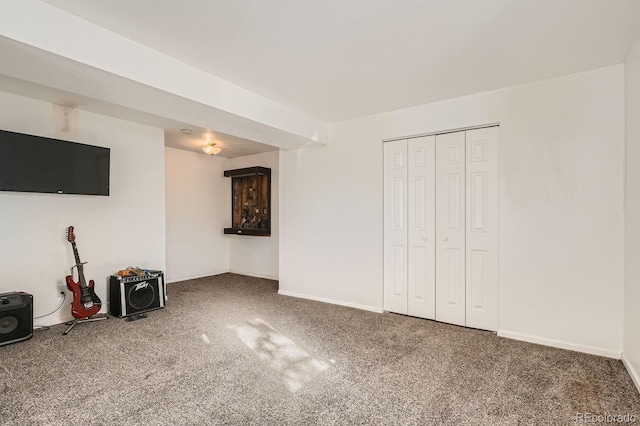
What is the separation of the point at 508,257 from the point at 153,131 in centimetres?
465

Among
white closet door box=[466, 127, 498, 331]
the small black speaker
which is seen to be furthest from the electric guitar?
white closet door box=[466, 127, 498, 331]

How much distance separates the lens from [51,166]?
3537 millimetres

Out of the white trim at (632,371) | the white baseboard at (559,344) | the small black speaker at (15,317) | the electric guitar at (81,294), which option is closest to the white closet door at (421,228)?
the white baseboard at (559,344)

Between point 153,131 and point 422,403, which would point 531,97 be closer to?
point 422,403

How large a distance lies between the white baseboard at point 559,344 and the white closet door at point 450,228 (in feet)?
1.58

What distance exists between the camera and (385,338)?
3.29 m

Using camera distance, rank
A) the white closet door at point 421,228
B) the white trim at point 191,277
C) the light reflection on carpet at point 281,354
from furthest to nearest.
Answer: the white trim at point 191,277 < the white closet door at point 421,228 < the light reflection on carpet at point 281,354

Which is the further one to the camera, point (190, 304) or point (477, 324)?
point (190, 304)

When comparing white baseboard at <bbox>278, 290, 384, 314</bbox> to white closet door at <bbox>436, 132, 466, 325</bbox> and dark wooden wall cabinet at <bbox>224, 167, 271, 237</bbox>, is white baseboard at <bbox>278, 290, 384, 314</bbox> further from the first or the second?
dark wooden wall cabinet at <bbox>224, 167, 271, 237</bbox>

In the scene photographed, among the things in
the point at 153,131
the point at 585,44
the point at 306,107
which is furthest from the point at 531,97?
the point at 153,131

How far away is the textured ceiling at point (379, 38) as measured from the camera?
2.05m

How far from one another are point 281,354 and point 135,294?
7.19 ft

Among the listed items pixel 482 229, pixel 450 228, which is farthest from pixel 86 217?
pixel 482 229

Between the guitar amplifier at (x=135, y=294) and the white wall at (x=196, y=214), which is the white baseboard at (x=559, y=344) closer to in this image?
the guitar amplifier at (x=135, y=294)
